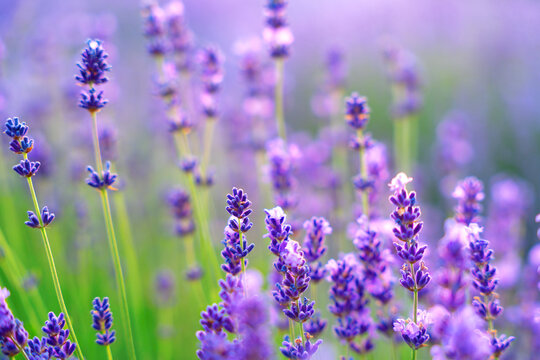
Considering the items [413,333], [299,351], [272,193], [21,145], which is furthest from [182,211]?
[413,333]

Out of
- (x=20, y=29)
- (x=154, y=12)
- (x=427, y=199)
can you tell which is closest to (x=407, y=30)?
(x=427, y=199)

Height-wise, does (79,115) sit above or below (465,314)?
above

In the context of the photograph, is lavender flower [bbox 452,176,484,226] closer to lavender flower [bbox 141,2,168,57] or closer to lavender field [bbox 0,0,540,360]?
lavender field [bbox 0,0,540,360]

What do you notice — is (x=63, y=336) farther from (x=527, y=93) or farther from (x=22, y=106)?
(x=527, y=93)

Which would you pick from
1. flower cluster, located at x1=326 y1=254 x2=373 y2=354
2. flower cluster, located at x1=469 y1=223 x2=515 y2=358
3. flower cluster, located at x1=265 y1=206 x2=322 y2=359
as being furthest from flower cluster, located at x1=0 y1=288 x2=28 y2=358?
flower cluster, located at x1=469 y1=223 x2=515 y2=358

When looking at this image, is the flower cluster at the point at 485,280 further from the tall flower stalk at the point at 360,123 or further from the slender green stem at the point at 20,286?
the slender green stem at the point at 20,286

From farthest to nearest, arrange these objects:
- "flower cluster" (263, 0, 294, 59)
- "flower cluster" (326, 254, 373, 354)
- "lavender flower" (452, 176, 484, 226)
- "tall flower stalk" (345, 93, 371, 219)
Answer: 1. "flower cluster" (263, 0, 294, 59)
2. "tall flower stalk" (345, 93, 371, 219)
3. "lavender flower" (452, 176, 484, 226)
4. "flower cluster" (326, 254, 373, 354)

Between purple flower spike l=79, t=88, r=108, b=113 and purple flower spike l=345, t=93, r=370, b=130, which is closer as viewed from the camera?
purple flower spike l=79, t=88, r=108, b=113
